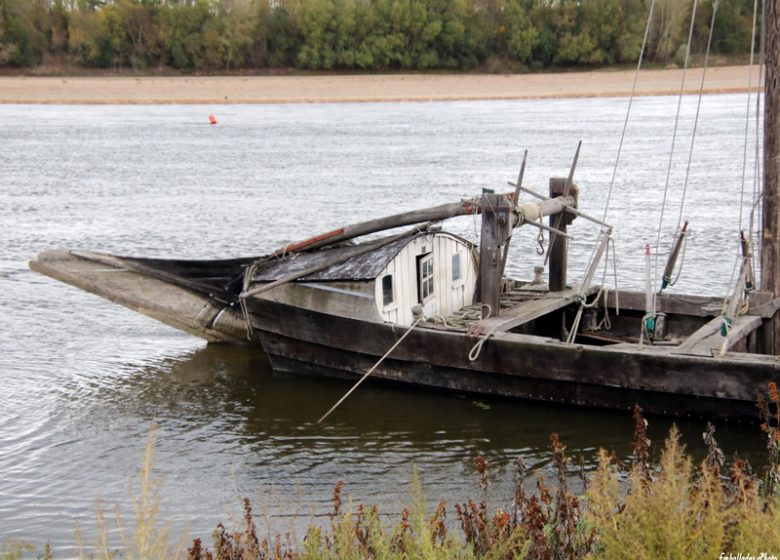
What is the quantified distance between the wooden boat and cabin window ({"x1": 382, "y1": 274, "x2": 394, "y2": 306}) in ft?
0.05

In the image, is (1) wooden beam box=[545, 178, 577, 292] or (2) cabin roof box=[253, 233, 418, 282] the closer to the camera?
(2) cabin roof box=[253, 233, 418, 282]

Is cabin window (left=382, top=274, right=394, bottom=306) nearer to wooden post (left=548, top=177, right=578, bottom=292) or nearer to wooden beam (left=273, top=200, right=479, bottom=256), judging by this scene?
wooden beam (left=273, top=200, right=479, bottom=256)

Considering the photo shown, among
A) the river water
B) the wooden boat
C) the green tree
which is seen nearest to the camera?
the river water

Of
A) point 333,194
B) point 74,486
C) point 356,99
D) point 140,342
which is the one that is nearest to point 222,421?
point 74,486

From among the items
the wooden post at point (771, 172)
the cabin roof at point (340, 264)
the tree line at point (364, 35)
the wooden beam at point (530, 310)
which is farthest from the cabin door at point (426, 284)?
the tree line at point (364, 35)

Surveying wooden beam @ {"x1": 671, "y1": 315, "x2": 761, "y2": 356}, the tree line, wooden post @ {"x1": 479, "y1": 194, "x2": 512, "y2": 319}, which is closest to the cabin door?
wooden post @ {"x1": 479, "y1": 194, "x2": 512, "y2": 319}

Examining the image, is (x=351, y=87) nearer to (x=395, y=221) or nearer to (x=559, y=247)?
(x=559, y=247)

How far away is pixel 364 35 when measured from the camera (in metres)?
99.8

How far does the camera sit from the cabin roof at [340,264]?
1373 cm

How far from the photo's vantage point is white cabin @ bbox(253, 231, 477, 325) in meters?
13.7

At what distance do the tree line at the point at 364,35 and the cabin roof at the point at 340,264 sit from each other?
8252cm

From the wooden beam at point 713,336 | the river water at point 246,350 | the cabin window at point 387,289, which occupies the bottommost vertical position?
the river water at point 246,350

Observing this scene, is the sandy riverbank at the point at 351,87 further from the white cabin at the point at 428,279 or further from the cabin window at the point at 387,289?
the cabin window at the point at 387,289

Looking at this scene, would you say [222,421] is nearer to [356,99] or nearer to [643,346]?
[643,346]
